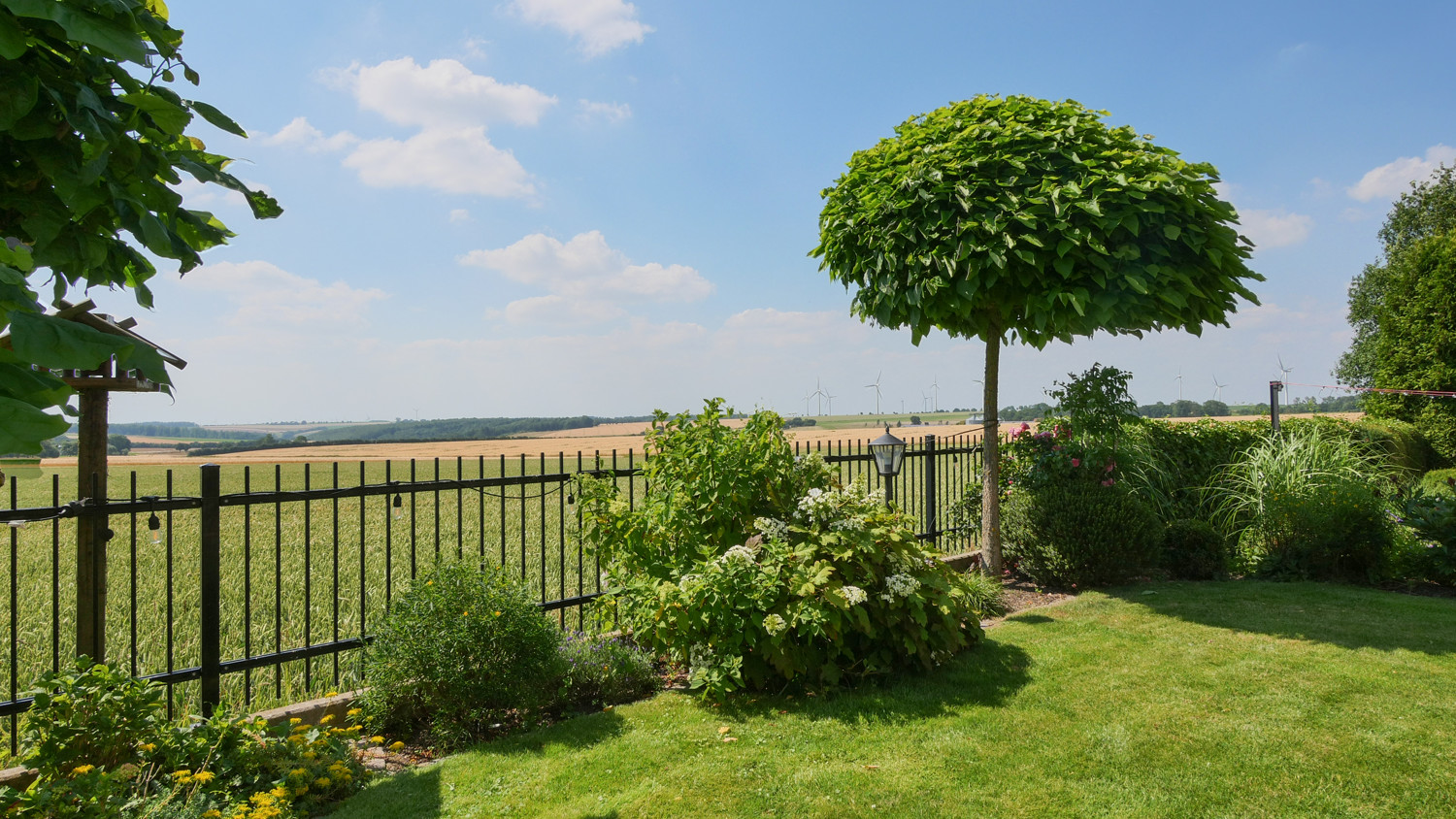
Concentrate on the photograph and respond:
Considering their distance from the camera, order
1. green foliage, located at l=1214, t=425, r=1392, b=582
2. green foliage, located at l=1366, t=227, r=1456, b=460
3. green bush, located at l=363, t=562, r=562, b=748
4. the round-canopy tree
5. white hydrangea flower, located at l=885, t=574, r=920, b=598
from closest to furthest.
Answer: green bush, located at l=363, t=562, r=562, b=748 → white hydrangea flower, located at l=885, t=574, r=920, b=598 → the round-canopy tree → green foliage, located at l=1214, t=425, r=1392, b=582 → green foliage, located at l=1366, t=227, r=1456, b=460

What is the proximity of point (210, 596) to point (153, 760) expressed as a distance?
96cm

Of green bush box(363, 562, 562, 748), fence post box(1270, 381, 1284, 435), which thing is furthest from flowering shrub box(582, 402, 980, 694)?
fence post box(1270, 381, 1284, 435)

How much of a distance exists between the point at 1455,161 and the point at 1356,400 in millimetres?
12175

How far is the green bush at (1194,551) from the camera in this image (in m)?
7.25

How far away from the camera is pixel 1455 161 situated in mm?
20250

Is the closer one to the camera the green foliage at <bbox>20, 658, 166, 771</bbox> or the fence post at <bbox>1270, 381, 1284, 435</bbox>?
the green foliage at <bbox>20, 658, 166, 771</bbox>

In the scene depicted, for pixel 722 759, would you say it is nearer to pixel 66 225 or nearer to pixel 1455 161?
pixel 66 225

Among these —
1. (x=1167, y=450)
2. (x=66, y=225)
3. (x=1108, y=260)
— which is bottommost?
(x=1167, y=450)

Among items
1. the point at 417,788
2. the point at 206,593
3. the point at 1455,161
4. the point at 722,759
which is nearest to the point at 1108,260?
the point at 722,759

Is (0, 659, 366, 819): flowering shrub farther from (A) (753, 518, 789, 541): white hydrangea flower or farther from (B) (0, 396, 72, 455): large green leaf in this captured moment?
(A) (753, 518, 789, 541): white hydrangea flower

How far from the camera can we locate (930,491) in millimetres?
7633

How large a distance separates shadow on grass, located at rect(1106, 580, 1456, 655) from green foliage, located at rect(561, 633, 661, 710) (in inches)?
168

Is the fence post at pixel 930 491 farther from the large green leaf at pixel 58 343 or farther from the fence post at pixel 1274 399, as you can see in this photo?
the large green leaf at pixel 58 343

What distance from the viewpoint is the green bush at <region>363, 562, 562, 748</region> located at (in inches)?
148
